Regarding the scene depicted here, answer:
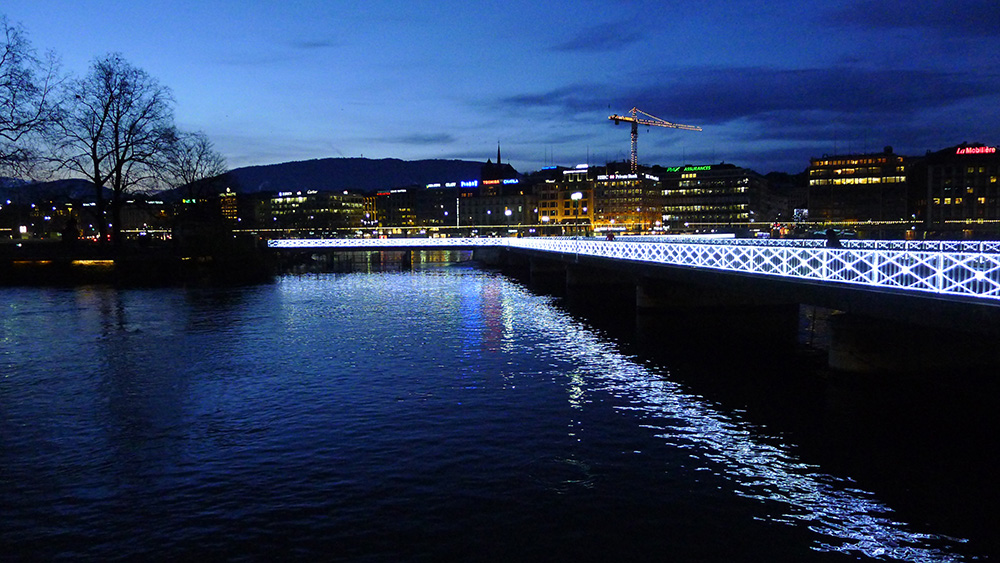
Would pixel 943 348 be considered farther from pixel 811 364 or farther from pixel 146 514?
pixel 146 514

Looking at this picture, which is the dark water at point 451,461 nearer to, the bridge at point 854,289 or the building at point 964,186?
the bridge at point 854,289

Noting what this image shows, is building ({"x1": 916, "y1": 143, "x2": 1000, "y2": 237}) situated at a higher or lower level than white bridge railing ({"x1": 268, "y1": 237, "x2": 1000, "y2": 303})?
higher

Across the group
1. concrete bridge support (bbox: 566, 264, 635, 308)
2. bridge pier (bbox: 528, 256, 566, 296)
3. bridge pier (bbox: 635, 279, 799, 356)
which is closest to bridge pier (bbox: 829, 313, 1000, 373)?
bridge pier (bbox: 635, 279, 799, 356)

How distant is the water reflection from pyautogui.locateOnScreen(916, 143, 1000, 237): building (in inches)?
6851

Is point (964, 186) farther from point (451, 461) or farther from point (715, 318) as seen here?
point (451, 461)

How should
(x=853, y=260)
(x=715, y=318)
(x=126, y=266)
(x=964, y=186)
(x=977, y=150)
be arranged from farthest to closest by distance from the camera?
(x=964, y=186)
(x=977, y=150)
(x=126, y=266)
(x=715, y=318)
(x=853, y=260)

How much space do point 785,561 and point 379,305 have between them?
3977 centimetres

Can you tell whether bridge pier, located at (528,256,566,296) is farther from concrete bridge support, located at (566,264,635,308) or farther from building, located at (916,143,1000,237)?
building, located at (916,143,1000,237)

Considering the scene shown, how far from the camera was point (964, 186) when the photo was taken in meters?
175

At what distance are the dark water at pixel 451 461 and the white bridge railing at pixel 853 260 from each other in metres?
3.69

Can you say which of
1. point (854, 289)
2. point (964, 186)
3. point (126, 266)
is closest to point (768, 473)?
point (854, 289)

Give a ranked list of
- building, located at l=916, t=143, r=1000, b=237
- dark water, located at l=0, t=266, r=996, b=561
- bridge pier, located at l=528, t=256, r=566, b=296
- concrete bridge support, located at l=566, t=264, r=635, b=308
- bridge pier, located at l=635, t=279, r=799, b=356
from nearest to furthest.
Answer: dark water, located at l=0, t=266, r=996, b=561 < bridge pier, located at l=635, t=279, r=799, b=356 < concrete bridge support, located at l=566, t=264, r=635, b=308 < bridge pier, located at l=528, t=256, r=566, b=296 < building, located at l=916, t=143, r=1000, b=237

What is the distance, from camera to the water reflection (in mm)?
12523

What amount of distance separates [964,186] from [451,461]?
19695 centimetres
